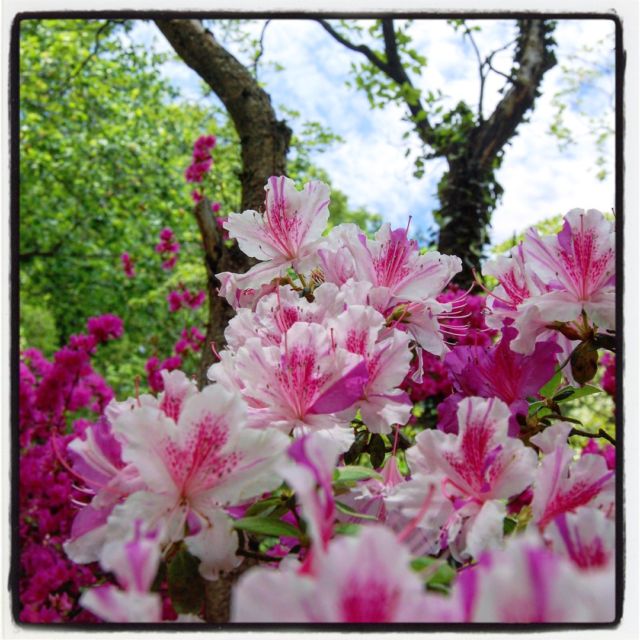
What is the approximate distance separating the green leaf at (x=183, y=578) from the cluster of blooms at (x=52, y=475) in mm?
748

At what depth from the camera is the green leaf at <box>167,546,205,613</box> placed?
42 cm

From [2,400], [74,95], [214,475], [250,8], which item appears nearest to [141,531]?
[214,475]

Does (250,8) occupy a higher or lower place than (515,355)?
higher

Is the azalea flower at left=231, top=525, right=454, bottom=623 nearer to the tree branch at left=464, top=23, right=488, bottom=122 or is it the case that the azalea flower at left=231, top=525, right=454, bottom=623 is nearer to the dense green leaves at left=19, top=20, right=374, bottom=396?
the tree branch at left=464, top=23, right=488, bottom=122

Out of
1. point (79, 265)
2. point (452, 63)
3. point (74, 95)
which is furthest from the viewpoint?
point (79, 265)

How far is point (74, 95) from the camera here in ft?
15.2

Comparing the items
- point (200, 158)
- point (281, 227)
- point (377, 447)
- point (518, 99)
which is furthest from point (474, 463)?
point (200, 158)

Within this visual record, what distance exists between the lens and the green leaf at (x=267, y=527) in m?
0.43

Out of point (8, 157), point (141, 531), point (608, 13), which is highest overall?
point (608, 13)

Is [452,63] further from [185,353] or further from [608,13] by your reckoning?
[185,353]

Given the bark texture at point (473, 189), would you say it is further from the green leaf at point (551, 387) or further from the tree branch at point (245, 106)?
the green leaf at point (551, 387)

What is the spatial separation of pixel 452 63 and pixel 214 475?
73.2 inches

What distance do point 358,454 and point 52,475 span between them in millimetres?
1537

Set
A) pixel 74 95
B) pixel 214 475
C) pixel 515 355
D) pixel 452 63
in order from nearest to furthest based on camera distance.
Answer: pixel 214 475, pixel 515 355, pixel 452 63, pixel 74 95
